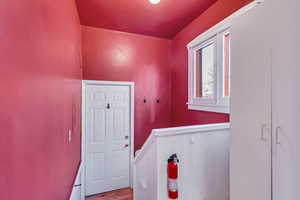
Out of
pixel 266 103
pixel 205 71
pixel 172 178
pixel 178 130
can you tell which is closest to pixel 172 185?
pixel 172 178

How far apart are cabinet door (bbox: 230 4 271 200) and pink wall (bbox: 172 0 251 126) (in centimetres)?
92

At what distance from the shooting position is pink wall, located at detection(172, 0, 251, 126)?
2.37 metres

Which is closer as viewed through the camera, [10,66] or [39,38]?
[10,66]

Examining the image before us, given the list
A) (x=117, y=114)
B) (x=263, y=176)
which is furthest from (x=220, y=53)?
(x=117, y=114)

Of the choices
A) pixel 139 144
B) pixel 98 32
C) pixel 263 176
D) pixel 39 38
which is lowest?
pixel 139 144

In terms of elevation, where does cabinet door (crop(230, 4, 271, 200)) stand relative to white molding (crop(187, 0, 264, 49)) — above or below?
below

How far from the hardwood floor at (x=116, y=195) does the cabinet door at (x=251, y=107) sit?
2.47m

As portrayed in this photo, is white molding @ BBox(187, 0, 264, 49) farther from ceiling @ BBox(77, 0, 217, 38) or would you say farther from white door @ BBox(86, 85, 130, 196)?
white door @ BBox(86, 85, 130, 196)

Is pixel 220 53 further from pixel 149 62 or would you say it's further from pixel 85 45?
pixel 85 45

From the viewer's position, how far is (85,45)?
336 centimetres

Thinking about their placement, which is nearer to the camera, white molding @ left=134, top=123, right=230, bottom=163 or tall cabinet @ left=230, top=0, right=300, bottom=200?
tall cabinet @ left=230, top=0, right=300, bottom=200

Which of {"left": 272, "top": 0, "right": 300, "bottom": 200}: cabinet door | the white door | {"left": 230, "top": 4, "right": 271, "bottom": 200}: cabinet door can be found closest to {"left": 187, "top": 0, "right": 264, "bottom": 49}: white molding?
{"left": 230, "top": 4, "right": 271, "bottom": 200}: cabinet door

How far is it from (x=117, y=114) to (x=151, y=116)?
0.79 metres

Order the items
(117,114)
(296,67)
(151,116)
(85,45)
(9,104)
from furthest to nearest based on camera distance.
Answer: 1. (151,116)
2. (117,114)
3. (85,45)
4. (296,67)
5. (9,104)
